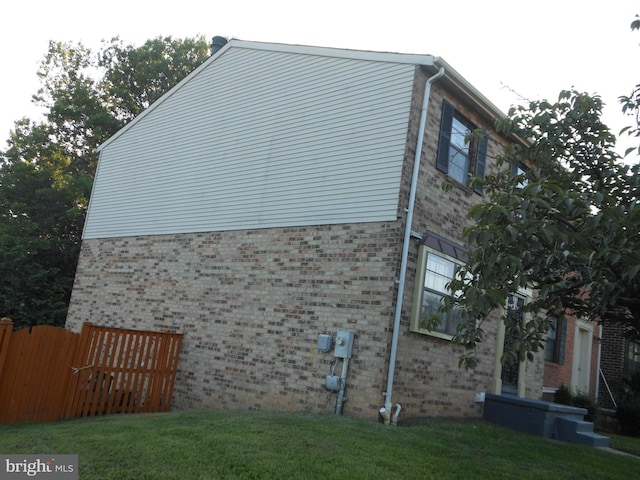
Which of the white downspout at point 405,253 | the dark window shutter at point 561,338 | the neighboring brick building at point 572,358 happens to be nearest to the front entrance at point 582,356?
the neighboring brick building at point 572,358

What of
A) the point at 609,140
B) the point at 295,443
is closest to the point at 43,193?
the point at 295,443

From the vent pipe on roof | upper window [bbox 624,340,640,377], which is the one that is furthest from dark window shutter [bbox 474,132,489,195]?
upper window [bbox 624,340,640,377]

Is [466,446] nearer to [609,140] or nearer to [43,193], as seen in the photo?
[609,140]

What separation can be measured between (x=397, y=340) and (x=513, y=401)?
2.96 metres

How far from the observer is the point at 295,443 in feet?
21.5

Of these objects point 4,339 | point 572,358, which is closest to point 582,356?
point 572,358

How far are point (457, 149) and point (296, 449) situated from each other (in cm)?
657

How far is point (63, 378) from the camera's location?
9.62 m

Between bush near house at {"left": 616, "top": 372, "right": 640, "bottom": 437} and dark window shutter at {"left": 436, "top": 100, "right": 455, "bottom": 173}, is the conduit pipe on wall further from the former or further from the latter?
bush near house at {"left": 616, "top": 372, "right": 640, "bottom": 437}

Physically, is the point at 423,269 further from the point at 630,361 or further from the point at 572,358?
the point at 630,361

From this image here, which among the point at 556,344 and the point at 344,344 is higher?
the point at 556,344

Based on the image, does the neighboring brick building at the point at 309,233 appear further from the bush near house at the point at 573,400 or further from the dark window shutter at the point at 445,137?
the bush near house at the point at 573,400

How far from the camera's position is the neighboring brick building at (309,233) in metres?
9.30

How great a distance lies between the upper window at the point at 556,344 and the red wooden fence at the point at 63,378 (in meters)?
9.57
